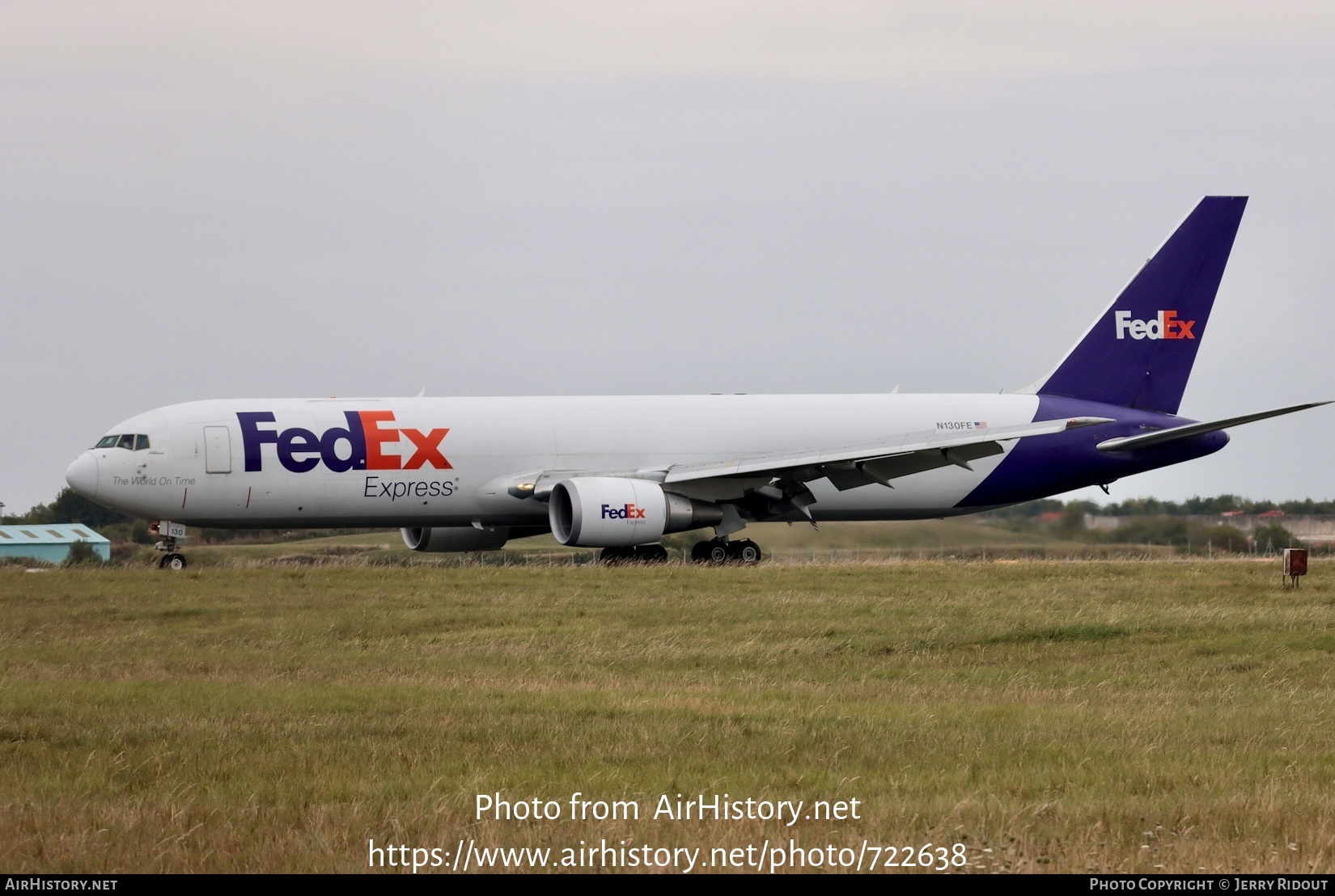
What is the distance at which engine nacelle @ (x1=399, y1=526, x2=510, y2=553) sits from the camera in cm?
3328

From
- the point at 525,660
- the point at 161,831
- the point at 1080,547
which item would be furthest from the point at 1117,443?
the point at 161,831

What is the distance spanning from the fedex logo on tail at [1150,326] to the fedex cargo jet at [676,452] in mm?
40

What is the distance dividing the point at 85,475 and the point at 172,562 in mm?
2255

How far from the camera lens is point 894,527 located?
32.9 metres

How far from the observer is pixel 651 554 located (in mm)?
31047

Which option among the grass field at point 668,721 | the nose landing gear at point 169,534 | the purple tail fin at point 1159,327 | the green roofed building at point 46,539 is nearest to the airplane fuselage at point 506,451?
the nose landing gear at point 169,534

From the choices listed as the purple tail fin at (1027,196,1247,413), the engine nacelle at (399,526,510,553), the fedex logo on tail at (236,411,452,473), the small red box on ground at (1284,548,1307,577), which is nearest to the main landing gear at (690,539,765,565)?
the engine nacelle at (399,526,510,553)

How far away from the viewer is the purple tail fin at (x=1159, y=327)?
3475 cm

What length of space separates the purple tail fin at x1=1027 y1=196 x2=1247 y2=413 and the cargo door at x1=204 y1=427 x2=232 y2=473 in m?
17.5

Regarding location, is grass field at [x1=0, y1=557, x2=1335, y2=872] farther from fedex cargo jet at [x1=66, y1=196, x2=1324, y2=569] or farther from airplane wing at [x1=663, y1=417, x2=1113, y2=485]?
airplane wing at [x1=663, y1=417, x2=1113, y2=485]

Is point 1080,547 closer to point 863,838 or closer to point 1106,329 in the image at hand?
point 1106,329

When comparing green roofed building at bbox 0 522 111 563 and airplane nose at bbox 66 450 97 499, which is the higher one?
airplane nose at bbox 66 450 97 499

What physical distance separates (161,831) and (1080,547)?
28458 mm

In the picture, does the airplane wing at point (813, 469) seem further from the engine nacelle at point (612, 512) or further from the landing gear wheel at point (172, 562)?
the landing gear wheel at point (172, 562)
